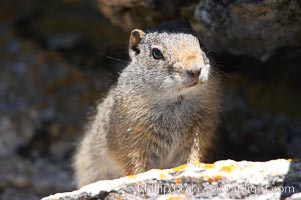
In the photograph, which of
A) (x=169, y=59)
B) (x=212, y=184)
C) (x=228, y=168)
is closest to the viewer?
(x=212, y=184)

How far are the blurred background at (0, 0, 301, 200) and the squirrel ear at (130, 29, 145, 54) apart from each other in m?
0.61

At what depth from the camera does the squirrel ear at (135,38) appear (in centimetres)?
731

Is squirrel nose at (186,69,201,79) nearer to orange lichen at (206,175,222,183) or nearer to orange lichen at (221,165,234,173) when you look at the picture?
orange lichen at (221,165,234,173)

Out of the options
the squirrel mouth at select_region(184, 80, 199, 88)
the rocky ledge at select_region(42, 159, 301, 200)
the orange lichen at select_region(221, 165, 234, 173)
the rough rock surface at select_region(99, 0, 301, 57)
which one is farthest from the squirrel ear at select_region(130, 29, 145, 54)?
the orange lichen at select_region(221, 165, 234, 173)

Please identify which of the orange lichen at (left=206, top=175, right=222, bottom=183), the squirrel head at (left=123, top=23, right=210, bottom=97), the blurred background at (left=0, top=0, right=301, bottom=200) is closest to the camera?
the orange lichen at (left=206, top=175, right=222, bottom=183)

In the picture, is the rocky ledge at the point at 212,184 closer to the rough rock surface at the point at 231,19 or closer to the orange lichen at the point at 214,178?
the orange lichen at the point at 214,178

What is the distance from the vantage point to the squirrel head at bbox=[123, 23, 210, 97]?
641 cm

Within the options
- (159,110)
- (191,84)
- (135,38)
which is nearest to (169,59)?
(191,84)

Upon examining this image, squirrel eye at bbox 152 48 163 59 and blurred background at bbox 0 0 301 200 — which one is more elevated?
blurred background at bbox 0 0 301 200

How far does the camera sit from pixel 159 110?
7.16m

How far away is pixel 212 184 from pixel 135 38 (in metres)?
2.44

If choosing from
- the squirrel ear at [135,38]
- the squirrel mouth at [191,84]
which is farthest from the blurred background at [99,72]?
the squirrel mouth at [191,84]

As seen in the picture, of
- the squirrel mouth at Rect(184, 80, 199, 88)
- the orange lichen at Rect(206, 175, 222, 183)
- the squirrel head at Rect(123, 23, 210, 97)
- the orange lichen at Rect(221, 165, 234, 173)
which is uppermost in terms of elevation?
the squirrel head at Rect(123, 23, 210, 97)

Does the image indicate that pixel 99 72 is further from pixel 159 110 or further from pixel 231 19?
pixel 231 19
